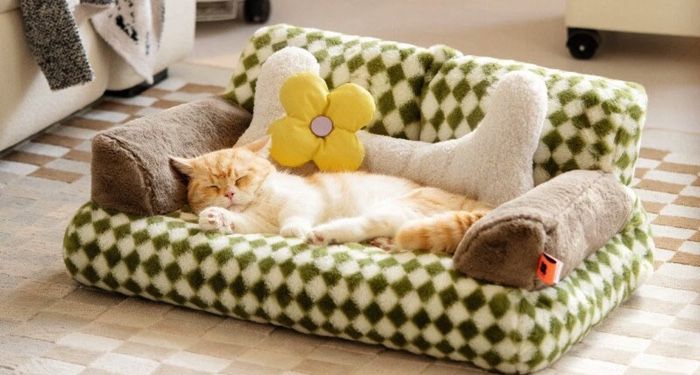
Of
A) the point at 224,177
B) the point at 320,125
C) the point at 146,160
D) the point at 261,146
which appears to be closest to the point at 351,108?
the point at 320,125

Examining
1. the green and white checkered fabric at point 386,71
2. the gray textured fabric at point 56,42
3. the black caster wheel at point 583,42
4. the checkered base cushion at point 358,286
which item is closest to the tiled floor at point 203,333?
the checkered base cushion at point 358,286

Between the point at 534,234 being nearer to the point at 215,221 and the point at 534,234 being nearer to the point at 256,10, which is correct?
the point at 215,221

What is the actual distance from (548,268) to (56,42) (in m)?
1.49

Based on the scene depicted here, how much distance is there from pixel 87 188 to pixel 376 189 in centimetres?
85

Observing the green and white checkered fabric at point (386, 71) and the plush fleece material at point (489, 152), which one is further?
the green and white checkered fabric at point (386, 71)

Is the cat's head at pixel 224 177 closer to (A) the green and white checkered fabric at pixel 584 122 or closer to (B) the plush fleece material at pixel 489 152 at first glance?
(B) the plush fleece material at pixel 489 152

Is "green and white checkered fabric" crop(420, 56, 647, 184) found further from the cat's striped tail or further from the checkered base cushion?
the cat's striped tail

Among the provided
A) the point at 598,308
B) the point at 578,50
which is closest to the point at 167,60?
the point at 578,50

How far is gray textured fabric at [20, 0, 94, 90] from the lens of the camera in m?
2.86

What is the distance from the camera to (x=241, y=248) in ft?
7.06

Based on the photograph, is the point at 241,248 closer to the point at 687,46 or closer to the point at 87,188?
the point at 87,188

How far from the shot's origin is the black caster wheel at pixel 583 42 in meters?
3.65

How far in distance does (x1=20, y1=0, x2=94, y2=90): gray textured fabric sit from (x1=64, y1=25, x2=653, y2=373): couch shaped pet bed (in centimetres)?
51

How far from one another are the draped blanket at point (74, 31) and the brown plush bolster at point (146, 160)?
572mm
